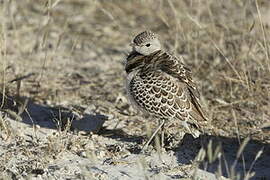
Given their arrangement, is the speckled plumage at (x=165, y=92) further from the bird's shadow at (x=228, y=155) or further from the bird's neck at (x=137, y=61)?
the bird's shadow at (x=228, y=155)

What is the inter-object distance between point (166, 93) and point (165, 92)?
1cm

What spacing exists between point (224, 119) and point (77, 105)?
1343mm

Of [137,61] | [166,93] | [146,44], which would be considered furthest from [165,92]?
[146,44]

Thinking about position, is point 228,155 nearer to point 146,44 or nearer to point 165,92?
point 165,92

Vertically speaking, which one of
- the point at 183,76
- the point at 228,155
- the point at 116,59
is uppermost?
the point at 183,76

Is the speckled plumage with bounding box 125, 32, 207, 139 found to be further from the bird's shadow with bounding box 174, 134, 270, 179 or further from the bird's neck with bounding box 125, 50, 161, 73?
the bird's shadow with bounding box 174, 134, 270, 179

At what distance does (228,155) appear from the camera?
478 cm

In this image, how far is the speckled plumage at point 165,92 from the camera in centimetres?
456

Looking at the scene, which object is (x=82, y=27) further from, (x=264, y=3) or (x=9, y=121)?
(x=9, y=121)

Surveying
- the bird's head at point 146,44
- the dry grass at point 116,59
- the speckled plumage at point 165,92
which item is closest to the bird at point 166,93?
the speckled plumage at point 165,92

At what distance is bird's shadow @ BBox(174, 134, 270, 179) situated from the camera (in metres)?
4.48

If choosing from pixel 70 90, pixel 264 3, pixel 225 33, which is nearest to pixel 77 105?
pixel 70 90

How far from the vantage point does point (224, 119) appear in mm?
5426

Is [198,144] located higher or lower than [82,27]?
lower
